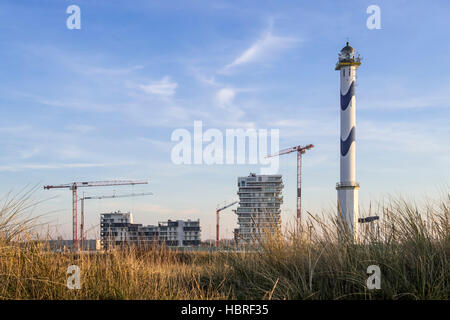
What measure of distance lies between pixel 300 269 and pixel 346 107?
1338 inches

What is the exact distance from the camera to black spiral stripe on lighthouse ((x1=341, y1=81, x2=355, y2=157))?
37.9 meters

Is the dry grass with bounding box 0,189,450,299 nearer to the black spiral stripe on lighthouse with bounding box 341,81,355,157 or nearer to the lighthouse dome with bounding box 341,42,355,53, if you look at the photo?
the black spiral stripe on lighthouse with bounding box 341,81,355,157

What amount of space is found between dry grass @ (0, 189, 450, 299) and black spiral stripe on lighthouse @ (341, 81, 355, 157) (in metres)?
31.5

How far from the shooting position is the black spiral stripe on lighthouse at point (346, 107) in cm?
3791

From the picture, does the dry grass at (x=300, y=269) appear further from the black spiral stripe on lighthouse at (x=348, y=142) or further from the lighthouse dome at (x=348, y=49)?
the lighthouse dome at (x=348, y=49)

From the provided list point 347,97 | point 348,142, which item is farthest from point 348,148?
point 347,97

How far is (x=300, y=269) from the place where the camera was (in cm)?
644

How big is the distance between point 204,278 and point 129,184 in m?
104

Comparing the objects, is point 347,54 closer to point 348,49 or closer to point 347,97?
point 348,49

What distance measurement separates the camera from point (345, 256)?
20.2 ft

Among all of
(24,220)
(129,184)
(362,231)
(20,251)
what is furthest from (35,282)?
(129,184)

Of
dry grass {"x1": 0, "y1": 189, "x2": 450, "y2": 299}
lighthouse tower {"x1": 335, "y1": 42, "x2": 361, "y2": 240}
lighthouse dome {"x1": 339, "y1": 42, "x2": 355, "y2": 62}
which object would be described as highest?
lighthouse dome {"x1": 339, "y1": 42, "x2": 355, "y2": 62}

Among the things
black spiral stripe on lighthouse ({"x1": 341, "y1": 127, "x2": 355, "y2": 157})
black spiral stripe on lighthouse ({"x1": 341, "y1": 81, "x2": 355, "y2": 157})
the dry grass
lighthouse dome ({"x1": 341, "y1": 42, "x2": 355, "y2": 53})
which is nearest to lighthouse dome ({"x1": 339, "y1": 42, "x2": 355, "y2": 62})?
lighthouse dome ({"x1": 341, "y1": 42, "x2": 355, "y2": 53})

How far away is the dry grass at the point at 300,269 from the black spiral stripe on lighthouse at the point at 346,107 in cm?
3147
